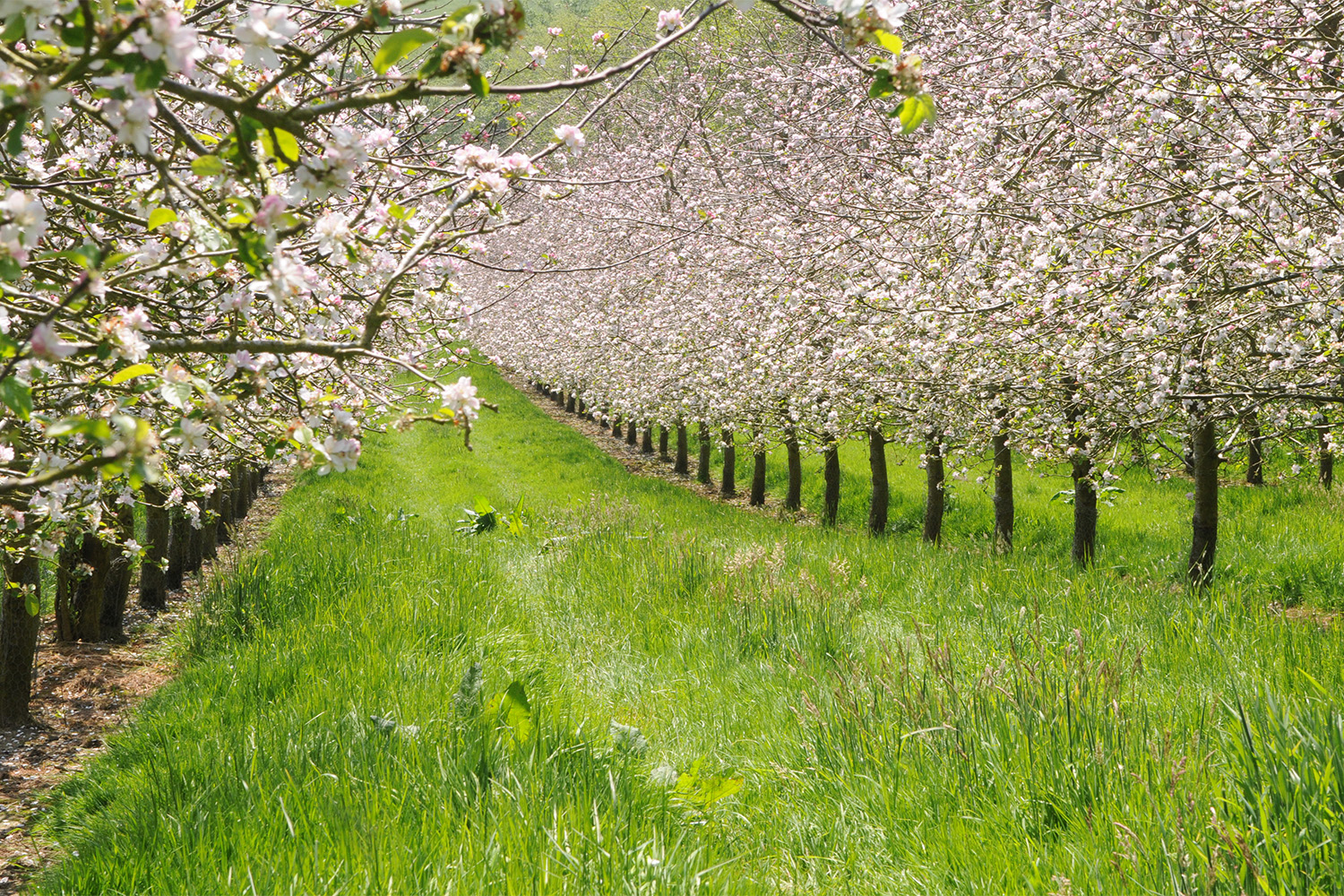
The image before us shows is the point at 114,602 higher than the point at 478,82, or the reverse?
the point at 478,82

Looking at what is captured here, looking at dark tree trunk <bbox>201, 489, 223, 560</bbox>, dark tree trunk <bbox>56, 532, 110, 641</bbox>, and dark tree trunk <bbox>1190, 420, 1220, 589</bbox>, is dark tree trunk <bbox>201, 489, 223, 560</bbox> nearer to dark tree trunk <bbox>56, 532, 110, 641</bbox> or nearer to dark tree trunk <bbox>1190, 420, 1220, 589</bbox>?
dark tree trunk <bbox>56, 532, 110, 641</bbox>

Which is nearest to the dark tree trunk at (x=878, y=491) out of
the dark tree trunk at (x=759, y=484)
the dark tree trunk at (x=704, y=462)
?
the dark tree trunk at (x=759, y=484)

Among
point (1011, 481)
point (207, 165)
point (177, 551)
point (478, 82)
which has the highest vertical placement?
point (478, 82)

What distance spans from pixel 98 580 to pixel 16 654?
1723 millimetres

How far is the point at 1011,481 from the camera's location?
10.7m

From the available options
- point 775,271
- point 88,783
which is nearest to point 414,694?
point 88,783

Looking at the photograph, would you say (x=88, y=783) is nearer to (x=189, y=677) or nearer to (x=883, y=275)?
(x=189, y=677)

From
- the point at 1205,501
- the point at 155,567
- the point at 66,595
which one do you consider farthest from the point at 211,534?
the point at 1205,501

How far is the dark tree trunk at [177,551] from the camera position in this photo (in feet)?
32.6

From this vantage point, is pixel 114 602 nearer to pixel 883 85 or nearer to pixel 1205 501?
pixel 883 85

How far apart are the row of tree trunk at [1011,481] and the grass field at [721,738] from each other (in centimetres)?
104

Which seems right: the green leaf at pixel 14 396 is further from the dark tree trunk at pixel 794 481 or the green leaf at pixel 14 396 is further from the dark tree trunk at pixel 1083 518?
the dark tree trunk at pixel 794 481

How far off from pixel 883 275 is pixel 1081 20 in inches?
113

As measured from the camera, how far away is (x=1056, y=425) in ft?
22.8
